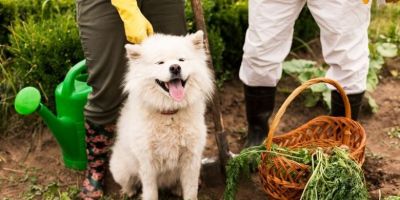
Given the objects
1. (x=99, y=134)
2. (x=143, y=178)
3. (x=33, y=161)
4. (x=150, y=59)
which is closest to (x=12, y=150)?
(x=33, y=161)

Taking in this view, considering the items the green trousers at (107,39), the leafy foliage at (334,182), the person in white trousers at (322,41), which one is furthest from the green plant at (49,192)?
the leafy foliage at (334,182)

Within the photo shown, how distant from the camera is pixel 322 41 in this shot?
3148 mm

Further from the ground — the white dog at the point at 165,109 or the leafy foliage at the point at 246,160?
the white dog at the point at 165,109

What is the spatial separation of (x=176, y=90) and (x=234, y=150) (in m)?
1.22

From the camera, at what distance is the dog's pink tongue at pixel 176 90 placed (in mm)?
2678

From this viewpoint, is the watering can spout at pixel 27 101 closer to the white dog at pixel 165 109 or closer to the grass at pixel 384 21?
the white dog at pixel 165 109

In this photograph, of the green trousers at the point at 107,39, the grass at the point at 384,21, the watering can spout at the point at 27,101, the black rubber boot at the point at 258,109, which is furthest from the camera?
the grass at the point at 384,21

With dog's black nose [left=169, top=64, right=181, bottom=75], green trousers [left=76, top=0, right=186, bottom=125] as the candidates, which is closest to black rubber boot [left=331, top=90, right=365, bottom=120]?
green trousers [left=76, top=0, right=186, bottom=125]

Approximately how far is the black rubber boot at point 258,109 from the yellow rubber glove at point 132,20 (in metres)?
0.96

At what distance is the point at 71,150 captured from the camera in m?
3.52

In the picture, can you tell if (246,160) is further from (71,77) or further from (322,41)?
(71,77)

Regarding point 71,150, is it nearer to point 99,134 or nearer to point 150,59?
point 99,134

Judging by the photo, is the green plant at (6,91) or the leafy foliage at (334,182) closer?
the leafy foliage at (334,182)

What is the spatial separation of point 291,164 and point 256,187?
2.25 feet
